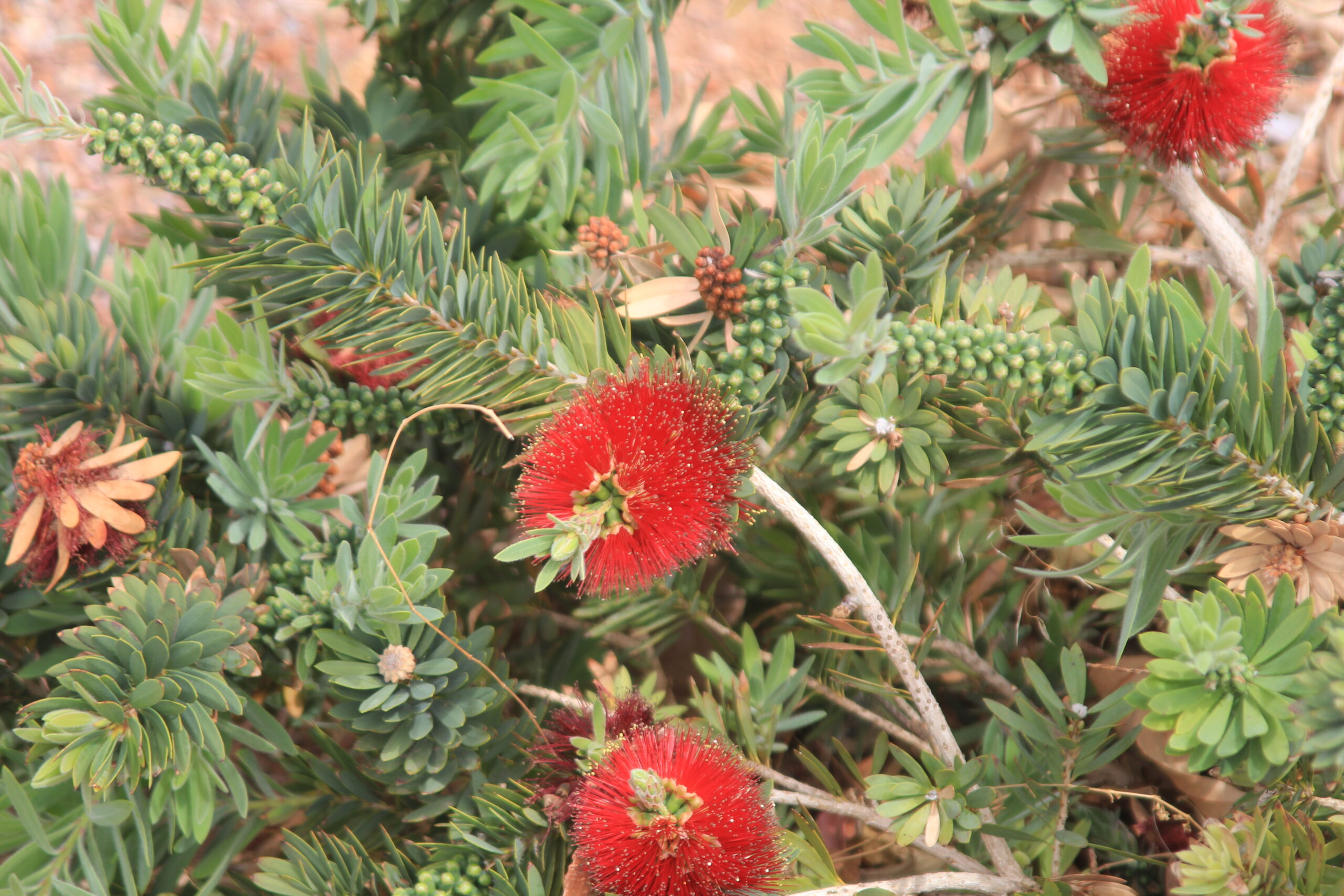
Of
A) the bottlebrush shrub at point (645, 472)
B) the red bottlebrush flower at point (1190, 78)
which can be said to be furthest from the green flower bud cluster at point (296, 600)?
the red bottlebrush flower at point (1190, 78)

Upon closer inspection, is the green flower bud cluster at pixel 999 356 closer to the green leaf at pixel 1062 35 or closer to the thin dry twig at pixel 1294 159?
the green leaf at pixel 1062 35

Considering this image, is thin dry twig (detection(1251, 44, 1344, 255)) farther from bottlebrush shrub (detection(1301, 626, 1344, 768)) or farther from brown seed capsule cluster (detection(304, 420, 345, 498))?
brown seed capsule cluster (detection(304, 420, 345, 498))

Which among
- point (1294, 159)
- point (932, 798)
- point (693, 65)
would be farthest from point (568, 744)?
point (693, 65)

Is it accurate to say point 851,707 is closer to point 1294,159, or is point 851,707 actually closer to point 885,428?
point 885,428

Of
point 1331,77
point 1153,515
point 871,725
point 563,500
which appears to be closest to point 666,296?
point 563,500

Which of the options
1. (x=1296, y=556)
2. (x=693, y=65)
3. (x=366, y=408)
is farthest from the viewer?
(x=693, y=65)

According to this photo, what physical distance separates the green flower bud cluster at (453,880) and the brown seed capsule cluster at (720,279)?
301 millimetres

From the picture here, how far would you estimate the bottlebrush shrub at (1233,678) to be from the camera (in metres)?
0.33

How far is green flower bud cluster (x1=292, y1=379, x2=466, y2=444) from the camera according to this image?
1.67 feet

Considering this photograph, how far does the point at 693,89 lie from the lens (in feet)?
3.14

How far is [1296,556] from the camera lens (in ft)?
1.31

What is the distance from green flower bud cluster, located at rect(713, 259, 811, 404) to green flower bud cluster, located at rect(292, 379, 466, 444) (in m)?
0.19

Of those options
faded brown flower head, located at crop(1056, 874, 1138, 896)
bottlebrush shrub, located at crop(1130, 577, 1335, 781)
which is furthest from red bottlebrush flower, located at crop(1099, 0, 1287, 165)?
faded brown flower head, located at crop(1056, 874, 1138, 896)

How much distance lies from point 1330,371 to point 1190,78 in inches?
7.3
